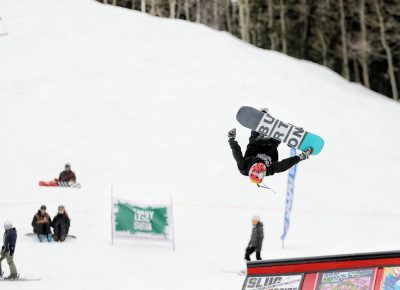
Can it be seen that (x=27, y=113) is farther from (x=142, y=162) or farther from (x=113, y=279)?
(x=113, y=279)

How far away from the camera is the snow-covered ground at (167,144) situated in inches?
674

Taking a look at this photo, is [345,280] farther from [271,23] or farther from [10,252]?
[271,23]

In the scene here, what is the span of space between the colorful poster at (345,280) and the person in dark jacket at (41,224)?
33.8 ft

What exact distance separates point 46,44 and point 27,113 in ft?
23.6

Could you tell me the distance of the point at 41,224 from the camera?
16.8 m

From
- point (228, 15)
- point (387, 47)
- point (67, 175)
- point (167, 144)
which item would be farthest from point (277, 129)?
point (228, 15)

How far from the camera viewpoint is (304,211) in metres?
23.4

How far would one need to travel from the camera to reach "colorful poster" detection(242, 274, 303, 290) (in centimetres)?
829

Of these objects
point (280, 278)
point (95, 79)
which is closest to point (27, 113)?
point (95, 79)

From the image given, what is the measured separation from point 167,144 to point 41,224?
10349mm

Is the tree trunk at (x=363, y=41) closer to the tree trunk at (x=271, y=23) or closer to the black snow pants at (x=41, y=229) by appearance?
the tree trunk at (x=271, y=23)

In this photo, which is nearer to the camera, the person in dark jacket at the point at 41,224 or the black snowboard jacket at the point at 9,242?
the black snowboard jacket at the point at 9,242

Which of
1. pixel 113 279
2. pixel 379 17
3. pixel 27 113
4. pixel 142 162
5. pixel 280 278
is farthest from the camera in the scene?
pixel 379 17

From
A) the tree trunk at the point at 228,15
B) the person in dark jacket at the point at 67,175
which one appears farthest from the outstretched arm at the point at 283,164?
the tree trunk at the point at 228,15
